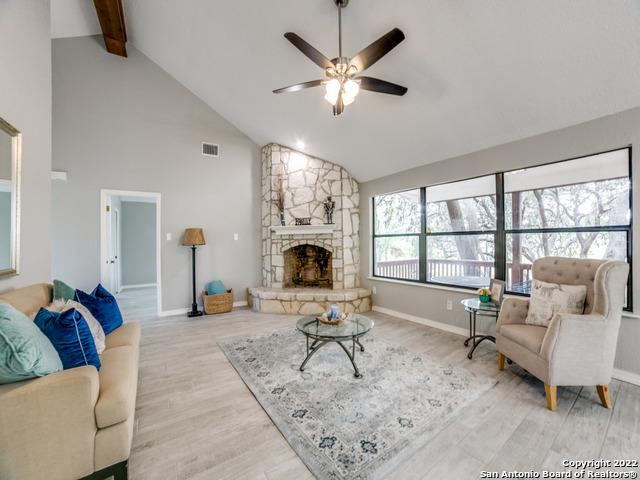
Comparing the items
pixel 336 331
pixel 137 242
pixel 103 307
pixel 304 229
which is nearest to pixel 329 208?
pixel 304 229

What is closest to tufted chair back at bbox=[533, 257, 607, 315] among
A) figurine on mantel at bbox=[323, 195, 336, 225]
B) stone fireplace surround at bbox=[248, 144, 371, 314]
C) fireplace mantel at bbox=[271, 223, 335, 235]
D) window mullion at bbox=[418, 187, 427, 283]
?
window mullion at bbox=[418, 187, 427, 283]

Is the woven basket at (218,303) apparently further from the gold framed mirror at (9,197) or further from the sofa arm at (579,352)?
the sofa arm at (579,352)

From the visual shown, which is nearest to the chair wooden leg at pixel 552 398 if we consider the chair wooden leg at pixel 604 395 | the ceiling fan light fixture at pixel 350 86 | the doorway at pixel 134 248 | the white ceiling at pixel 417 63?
the chair wooden leg at pixel 604 395

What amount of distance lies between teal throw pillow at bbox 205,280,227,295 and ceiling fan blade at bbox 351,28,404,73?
3.95m

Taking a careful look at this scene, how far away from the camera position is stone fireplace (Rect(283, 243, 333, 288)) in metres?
5.19

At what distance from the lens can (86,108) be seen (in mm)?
3949

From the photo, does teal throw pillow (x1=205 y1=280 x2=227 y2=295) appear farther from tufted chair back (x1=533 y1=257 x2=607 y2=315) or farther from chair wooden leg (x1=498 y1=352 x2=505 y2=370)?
tufted chair back (x1=533 y1=257 x2=607 y2=315)

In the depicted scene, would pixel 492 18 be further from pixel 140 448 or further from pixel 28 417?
pixel 140 448

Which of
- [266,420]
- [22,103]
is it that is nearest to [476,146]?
[266,420]

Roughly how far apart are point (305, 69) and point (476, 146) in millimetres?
2255

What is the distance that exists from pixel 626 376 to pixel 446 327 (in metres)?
1.60

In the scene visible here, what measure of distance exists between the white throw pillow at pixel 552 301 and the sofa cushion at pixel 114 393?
3.07m

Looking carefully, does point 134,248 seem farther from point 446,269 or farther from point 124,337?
point 446,269

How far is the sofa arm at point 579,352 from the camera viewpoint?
6.25 ft
